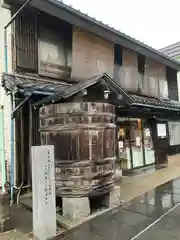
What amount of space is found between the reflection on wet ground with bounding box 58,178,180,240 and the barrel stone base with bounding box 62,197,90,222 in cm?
26

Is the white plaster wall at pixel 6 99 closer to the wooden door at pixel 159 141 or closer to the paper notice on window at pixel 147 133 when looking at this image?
the paper notice on window at pixel 147 133

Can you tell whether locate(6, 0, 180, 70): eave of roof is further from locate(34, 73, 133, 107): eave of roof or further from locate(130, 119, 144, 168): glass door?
locate(130, 119, 144, 168): glass door

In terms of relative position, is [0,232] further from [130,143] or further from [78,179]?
[130,143]

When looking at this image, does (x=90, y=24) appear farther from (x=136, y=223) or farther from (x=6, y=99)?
(x=136, y=223)

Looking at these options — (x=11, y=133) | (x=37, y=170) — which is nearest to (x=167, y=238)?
(x=37, y=170)

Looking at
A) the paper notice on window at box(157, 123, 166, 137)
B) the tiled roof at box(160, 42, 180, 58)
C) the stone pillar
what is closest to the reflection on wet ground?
the stone pillar

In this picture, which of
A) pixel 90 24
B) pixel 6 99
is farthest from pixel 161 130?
pixel 6 99

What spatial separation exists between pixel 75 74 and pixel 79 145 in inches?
174

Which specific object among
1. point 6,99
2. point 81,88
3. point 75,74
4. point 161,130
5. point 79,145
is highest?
point 75,74

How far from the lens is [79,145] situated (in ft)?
17.2

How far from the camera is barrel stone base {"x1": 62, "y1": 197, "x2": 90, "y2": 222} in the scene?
5040mm

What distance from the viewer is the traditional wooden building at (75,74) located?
6199mm

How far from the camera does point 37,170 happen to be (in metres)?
4.43

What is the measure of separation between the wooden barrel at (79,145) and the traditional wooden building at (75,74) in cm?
34
